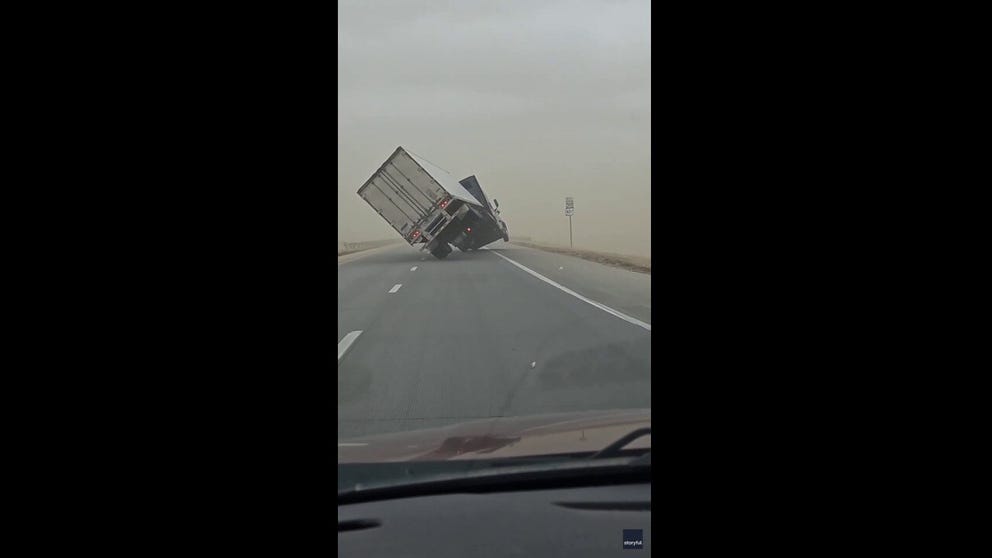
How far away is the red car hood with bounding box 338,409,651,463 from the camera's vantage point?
309cm

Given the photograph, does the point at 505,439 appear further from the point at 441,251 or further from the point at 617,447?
the point at 441,251

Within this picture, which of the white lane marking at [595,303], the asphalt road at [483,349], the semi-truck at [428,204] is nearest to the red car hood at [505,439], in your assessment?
the asphalt road at [483,349]

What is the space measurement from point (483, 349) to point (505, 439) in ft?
14.8

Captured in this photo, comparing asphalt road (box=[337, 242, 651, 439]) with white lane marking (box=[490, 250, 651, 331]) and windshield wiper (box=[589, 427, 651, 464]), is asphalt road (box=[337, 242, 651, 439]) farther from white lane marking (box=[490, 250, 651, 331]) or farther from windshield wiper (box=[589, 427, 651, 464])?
windshield wiper (box=[589, 427, 651, 464])

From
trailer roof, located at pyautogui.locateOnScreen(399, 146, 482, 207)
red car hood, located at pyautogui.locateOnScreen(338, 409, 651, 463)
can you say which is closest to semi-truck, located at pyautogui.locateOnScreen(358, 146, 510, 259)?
trailer roof, located at pyautogui.locateOnScreen(399, 146, 482, 207)

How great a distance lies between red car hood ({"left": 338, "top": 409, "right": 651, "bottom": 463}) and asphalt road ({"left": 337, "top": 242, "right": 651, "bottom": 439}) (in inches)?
10.3

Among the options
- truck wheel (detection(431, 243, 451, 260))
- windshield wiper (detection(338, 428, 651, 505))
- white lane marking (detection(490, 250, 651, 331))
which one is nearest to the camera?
windshield wiper (detection(338, 428, 651, 505))

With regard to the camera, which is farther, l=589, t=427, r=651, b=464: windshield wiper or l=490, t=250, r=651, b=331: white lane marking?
l=490, t=250, r=651, b=331: white lane marking

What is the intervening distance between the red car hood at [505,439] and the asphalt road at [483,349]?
10.3 inches
